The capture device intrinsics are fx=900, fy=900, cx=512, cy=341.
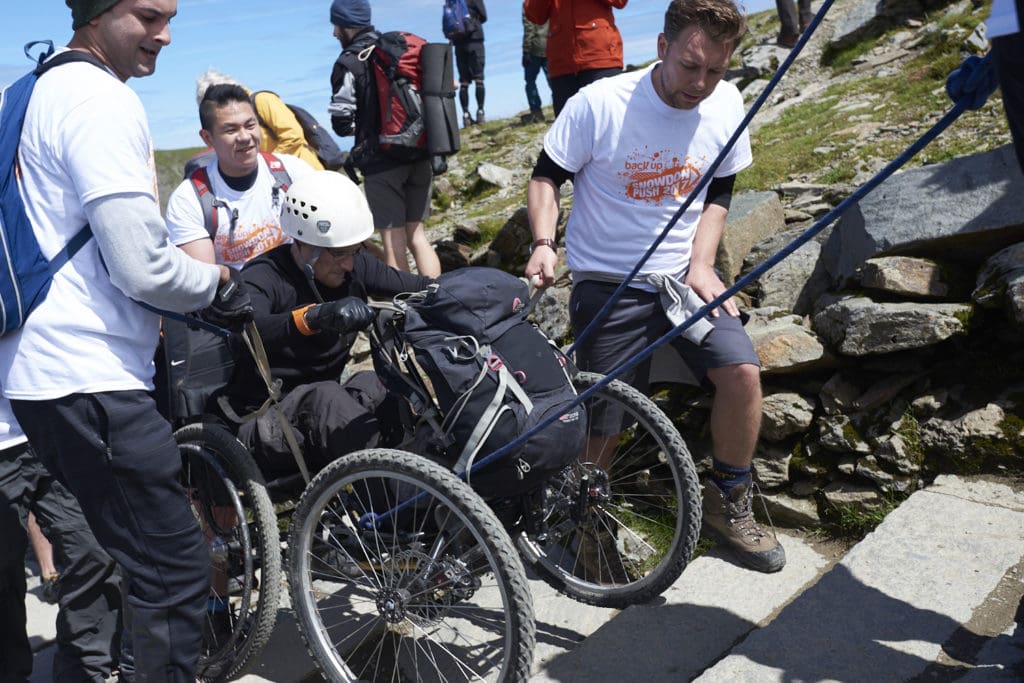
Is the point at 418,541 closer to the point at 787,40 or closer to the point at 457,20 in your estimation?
the point at 787,40

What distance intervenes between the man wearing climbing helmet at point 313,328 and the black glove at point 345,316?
0.07 metres

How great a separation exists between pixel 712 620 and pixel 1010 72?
7.19 ft

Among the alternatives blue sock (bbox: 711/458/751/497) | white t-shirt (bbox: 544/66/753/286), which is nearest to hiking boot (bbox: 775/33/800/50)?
white t-shirt (bbox: 544/66/753/286)

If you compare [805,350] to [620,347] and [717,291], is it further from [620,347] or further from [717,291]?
[620,347]

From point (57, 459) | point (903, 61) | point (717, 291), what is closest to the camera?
point (57, 459)

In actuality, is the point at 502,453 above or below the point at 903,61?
below

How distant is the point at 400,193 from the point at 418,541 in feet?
11.8

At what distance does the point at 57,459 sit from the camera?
8.50 ft

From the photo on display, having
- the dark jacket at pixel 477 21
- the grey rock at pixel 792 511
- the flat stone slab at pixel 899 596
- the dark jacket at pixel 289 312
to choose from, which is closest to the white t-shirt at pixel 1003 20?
the flat stone slab at pixel 899 596

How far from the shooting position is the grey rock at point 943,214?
4.20 meters

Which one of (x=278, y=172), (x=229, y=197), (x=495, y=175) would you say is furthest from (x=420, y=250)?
(x=495, y=175)

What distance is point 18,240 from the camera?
2.40 metres

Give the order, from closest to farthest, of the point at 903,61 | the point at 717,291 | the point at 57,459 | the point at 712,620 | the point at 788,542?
the point at 57,459 → the point at 712,620 → the point at 717,291 → the point at 788,542 → the point at 903,61

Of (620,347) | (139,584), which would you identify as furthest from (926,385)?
(139,584)
